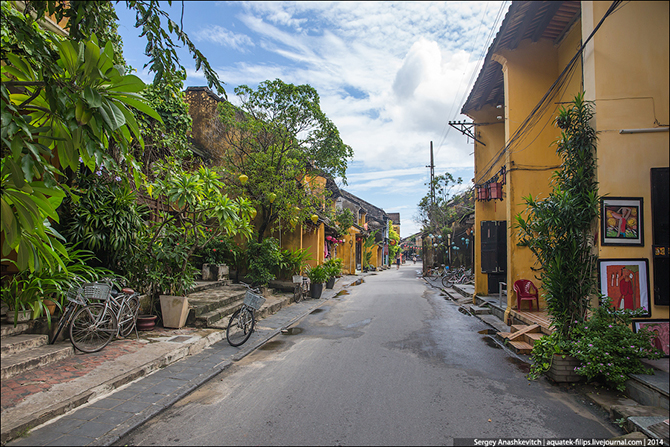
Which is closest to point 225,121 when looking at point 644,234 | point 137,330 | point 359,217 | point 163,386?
point 137,330

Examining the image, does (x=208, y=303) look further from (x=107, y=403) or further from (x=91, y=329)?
(x=107, y=403)

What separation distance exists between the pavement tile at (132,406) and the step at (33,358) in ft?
4.77

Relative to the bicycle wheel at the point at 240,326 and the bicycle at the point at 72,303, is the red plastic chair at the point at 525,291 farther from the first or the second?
the bicycle at the point at 72,303

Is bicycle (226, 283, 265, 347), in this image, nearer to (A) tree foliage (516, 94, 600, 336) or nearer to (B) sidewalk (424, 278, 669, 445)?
(A) tree foliage (516, 94, 600, 336)

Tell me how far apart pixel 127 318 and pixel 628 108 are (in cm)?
818

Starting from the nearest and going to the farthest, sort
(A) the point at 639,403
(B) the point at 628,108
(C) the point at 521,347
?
(A) the point at 639,403 < (B) the point at 628,108 < (C) the point at 521,347

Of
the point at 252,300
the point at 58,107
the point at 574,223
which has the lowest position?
the point at 252,300

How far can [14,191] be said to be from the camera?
2.91 metres

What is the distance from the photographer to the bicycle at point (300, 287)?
13078mm

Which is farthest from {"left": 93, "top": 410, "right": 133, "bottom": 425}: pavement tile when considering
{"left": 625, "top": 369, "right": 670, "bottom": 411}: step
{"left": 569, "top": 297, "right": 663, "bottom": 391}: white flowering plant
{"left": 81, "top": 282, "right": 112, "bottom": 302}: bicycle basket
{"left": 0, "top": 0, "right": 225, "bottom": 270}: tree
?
{"left": 625, "top": 369, "right": 670, "bottom": 411}: step

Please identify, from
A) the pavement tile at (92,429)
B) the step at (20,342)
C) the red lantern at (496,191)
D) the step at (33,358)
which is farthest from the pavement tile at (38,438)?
the red lantern at (496,191)

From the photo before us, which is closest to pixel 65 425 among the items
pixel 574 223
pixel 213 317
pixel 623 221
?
pixel 213 317

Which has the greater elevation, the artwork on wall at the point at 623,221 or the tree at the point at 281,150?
the tree at the point at 281,150

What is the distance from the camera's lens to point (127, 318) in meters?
6.30
